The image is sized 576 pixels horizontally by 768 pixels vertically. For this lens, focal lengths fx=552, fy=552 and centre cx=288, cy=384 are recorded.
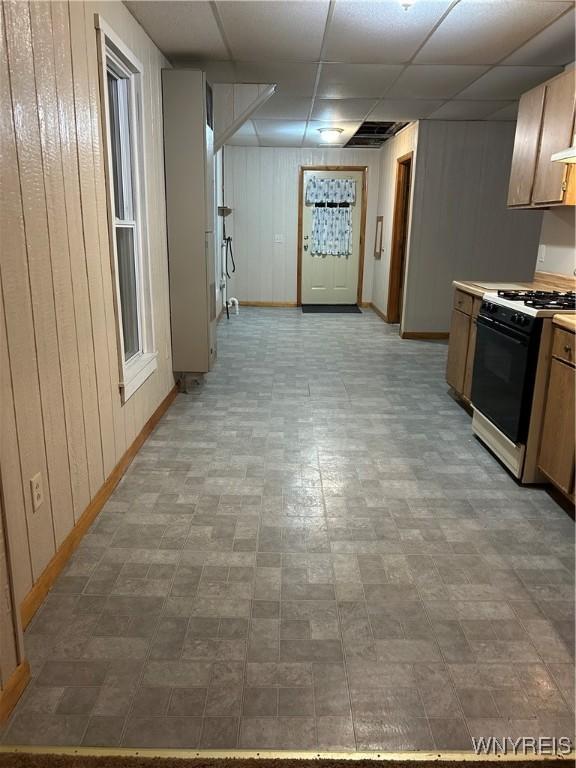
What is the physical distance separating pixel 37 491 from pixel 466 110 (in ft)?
17.6

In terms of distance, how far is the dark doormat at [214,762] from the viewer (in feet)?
4.44

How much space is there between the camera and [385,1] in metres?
2.80

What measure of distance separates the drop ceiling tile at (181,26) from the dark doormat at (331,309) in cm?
489

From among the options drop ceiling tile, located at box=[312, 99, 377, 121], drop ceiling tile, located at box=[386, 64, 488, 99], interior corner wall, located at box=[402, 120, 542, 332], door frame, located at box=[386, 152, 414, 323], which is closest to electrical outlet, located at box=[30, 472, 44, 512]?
drop ceiling tile, located at box=[386, 64, 488, 99]

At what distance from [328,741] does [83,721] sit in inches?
25.7

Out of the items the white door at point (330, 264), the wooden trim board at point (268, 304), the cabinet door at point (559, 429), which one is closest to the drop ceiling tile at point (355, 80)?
the cabinet door at point (559, 429)

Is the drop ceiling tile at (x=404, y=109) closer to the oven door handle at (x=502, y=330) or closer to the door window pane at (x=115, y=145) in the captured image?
the oven door handle at (x=502, y=330)

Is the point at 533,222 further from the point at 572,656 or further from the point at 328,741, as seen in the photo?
the point at 328,741

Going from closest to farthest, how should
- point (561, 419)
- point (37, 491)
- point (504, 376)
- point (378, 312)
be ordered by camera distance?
1. point (37, 491)
2. point (561, 419)
3. point (504, 376)
4. point (378, 312)

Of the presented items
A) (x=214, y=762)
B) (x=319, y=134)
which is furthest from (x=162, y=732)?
(x=319, y=134)

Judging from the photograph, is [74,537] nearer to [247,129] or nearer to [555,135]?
[555,135]

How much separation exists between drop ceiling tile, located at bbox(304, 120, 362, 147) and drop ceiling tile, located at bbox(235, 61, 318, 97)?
1676mm

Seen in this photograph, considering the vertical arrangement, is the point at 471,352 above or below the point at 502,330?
below

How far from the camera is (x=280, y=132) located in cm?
685
